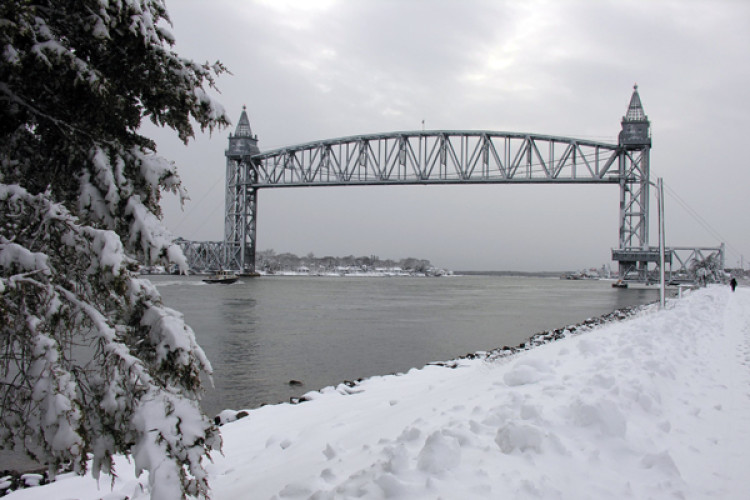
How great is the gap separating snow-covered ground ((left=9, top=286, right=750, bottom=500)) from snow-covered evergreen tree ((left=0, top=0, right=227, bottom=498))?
108cm

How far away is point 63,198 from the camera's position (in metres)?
3.16

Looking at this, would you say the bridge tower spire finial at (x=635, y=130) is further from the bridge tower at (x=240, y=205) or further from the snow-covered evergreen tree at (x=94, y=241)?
the snow-covered evergreen tree at (x=94, y=241)

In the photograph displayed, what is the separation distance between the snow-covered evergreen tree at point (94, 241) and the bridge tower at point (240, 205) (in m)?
72.8

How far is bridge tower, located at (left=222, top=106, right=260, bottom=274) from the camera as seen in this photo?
244ft

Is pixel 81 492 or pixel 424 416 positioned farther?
pixel 424 416

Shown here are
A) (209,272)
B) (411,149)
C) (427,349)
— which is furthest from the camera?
(209,272)

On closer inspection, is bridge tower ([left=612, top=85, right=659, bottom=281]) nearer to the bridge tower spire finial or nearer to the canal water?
the bridge tower spire finial

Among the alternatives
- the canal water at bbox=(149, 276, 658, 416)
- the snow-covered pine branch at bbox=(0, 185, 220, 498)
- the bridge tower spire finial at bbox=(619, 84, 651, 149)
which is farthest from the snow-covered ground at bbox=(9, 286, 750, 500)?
the bridge tower spire finial at bbox=(619, 84, 651, 149)

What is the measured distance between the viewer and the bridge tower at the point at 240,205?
74250mm

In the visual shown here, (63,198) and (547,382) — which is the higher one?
(63,198)

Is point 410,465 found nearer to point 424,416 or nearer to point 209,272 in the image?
point 424,416

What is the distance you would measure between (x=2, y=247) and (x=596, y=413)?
4.12m

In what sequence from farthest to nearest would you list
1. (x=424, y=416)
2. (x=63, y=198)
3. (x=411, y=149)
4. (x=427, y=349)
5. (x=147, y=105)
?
(x=411, y=149) < (x=427, y=349) < (x=424, y=416) < (x=147, y=105) < (x=63, y=198)

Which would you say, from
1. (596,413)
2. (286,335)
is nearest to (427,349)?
(286,335)
